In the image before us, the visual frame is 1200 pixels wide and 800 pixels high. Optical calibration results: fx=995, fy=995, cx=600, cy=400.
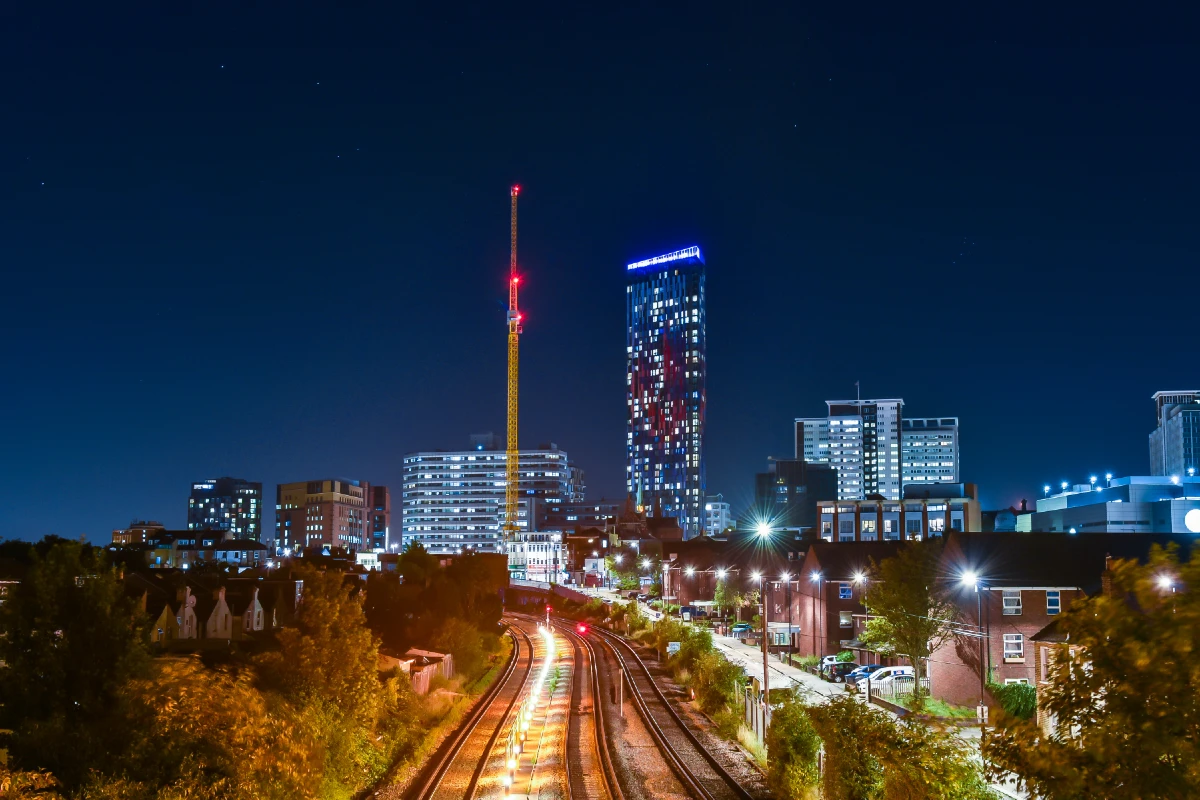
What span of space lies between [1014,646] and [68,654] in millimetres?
36839

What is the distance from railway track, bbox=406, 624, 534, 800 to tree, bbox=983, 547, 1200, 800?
19758mm

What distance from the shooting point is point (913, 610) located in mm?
44688

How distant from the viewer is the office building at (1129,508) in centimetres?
11838

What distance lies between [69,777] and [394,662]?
92.9ft

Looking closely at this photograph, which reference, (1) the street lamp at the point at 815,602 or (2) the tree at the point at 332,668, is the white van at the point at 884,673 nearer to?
(1) the street lamp at the point at 815,602

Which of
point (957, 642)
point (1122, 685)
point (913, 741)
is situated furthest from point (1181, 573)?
point (957, 642)

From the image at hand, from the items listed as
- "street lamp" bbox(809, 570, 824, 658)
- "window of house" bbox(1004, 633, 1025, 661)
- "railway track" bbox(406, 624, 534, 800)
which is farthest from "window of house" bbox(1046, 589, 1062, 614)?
"railway track" bbox(406, 624, 534, 800)

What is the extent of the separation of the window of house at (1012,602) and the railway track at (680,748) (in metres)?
15.0

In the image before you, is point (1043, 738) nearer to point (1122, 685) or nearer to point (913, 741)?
point (1122, 685)

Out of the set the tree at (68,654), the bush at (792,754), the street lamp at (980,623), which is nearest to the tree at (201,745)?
the tree at (68,654)

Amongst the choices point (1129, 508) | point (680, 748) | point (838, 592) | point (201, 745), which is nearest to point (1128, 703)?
point (201, 745)

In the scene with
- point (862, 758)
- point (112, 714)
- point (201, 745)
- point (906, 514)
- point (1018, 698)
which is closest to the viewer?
point (112, 714)

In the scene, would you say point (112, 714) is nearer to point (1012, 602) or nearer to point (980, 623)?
point (980, 623)

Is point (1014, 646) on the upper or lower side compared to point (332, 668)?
lower
